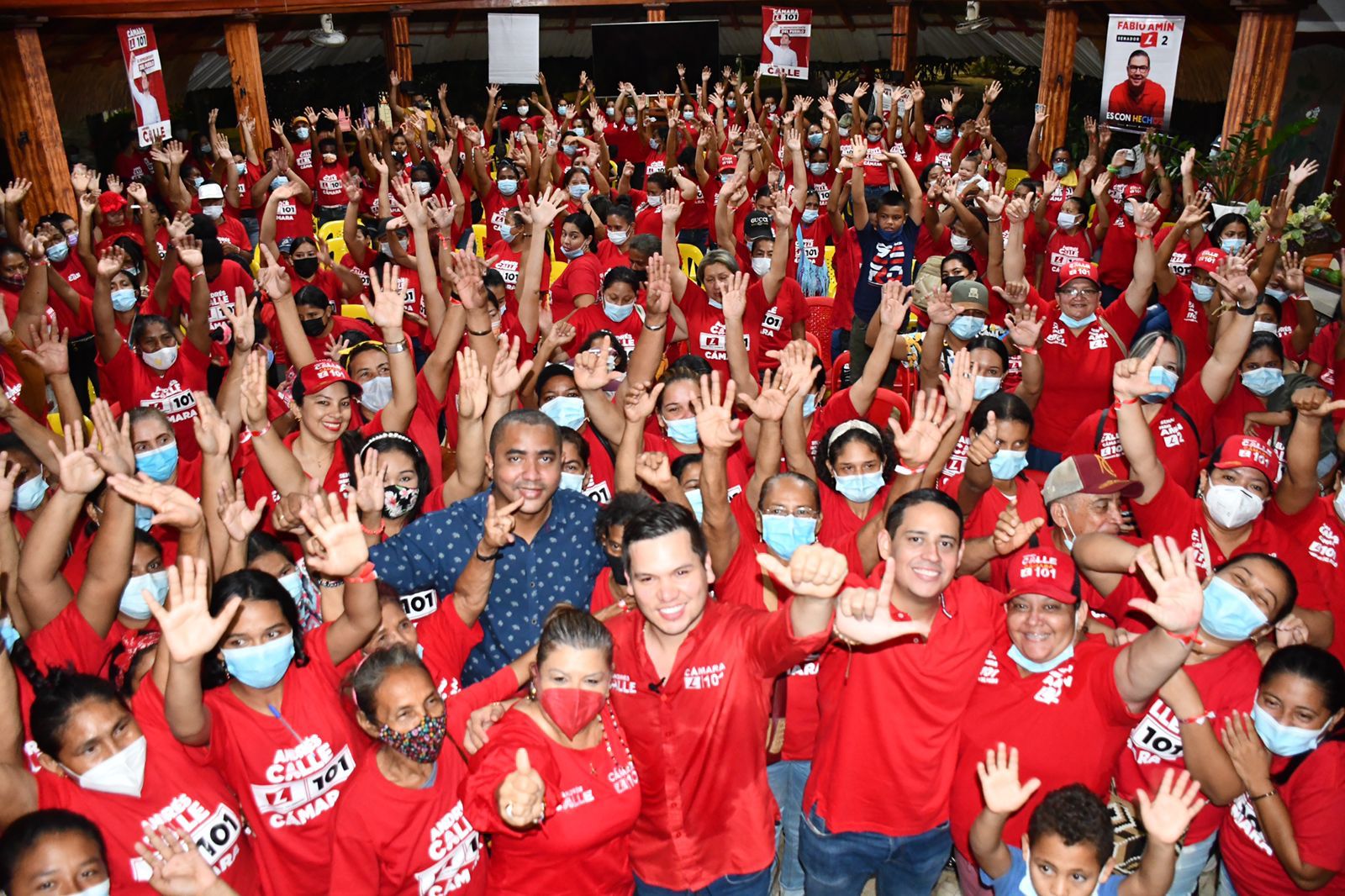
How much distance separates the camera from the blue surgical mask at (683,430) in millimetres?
4422

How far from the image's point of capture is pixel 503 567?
3578mm

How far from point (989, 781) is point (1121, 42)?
12073 mm

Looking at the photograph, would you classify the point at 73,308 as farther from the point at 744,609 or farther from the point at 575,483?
the point at 744,609

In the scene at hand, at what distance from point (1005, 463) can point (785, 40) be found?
13.3 meters

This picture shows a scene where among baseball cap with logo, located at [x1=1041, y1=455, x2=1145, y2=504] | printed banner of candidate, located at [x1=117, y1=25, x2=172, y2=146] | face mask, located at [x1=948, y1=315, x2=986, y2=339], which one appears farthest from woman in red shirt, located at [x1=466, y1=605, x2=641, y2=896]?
printed banner of candidate, located at [x1=117, y1=25, x2=172, y2=146]

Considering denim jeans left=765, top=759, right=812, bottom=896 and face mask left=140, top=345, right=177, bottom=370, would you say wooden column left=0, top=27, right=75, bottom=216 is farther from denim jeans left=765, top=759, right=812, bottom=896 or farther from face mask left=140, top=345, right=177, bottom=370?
denim jeans left=765, top=759, right=812, bottom=896

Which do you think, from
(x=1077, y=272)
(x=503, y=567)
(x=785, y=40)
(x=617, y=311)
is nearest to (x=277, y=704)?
(x=503, y=567)

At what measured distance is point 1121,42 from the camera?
12.2 m

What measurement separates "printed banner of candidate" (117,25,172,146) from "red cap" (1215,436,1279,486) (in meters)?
11.7

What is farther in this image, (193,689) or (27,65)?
(27,65)

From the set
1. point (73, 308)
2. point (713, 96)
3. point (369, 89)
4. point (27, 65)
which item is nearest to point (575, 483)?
point (73, 308)

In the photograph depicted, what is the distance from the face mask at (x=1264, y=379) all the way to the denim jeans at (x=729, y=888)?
3974 millimetres

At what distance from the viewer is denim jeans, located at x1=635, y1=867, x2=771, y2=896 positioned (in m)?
2.92

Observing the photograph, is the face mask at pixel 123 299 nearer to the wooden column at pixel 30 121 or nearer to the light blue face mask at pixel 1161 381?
the wooden column at pixel 30 121
